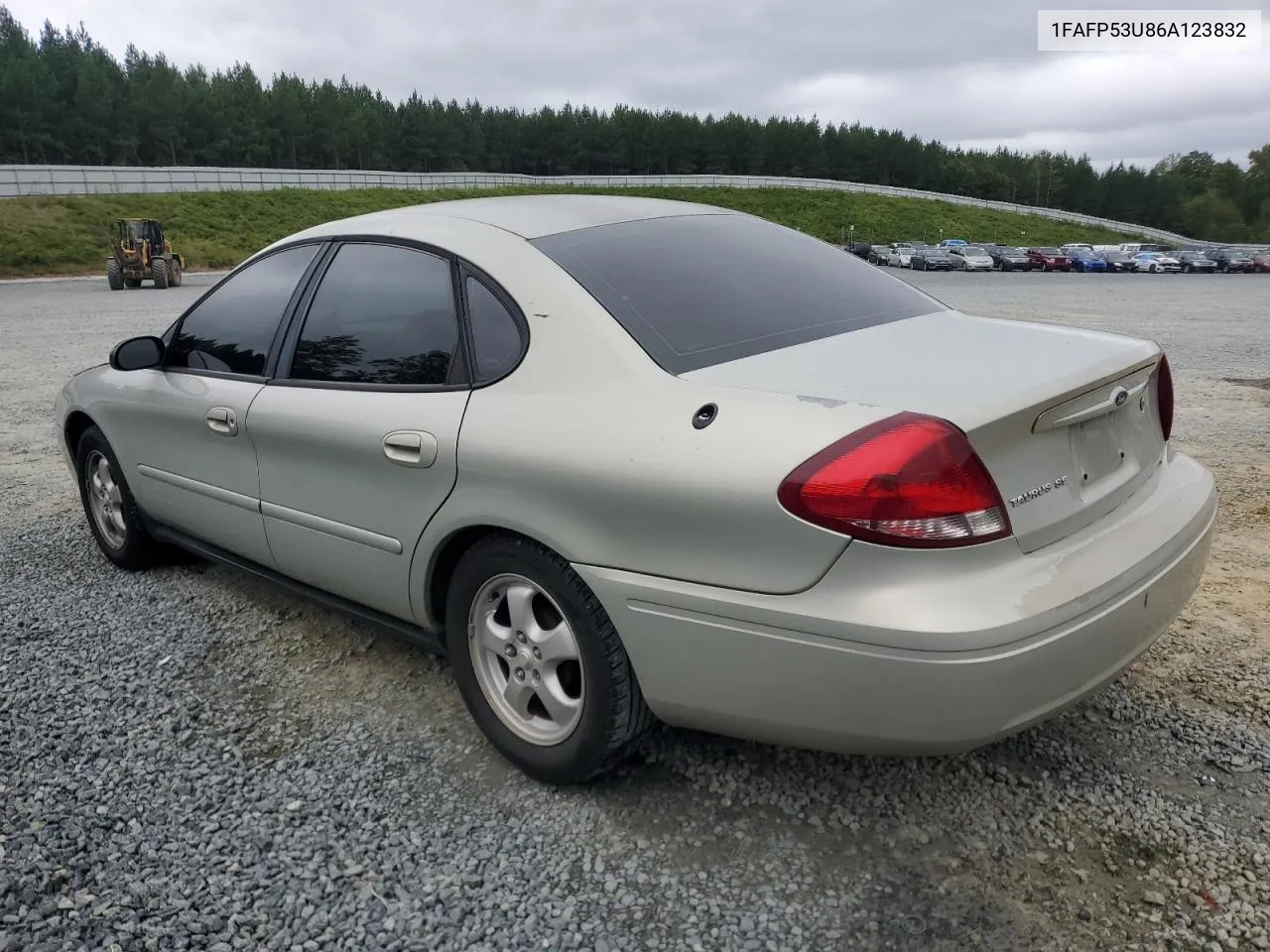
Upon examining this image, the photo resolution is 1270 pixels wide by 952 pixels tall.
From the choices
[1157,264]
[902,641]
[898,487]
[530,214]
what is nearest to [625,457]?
[898,487]

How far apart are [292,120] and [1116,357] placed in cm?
8315

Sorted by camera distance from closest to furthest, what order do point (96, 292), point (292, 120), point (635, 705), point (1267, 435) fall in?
1. point (635, 705)
2. point (1267, 435)
3. point (96, 292)
4. point (292, 120)

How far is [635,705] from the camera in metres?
2.43

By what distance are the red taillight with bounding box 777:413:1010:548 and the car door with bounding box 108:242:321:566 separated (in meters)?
2.17

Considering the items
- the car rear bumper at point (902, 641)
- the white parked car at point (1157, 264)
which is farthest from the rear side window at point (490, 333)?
the white parked car at point (1157, 264)

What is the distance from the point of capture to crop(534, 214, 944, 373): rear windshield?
2.49 meters

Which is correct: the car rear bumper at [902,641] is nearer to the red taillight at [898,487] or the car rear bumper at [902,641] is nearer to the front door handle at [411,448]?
the red taillight at [898,487]

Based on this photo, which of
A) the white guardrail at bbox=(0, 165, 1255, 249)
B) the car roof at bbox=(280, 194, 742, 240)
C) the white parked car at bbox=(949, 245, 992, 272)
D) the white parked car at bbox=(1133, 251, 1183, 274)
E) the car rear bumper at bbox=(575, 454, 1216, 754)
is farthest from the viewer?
the white guardrail at bbox=(0, 165, 1255, 249)

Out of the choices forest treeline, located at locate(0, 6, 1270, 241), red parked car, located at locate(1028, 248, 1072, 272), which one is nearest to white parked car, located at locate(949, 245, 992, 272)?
red parked car, located at locate(1028, 248, 1072, 272)

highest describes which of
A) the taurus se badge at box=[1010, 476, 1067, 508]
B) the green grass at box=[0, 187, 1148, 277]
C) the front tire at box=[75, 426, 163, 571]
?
the green grass at box=[0, 187, 1148, 277]

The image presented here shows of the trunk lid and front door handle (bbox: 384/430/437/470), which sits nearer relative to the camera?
the trunk lid

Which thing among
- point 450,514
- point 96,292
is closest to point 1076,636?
point 450,514

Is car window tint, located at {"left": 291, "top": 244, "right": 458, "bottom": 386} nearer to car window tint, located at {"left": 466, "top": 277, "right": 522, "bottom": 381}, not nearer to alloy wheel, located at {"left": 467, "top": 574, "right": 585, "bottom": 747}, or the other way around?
car window tint, located at {"left": 466, "top": 277, "right": 522, "bottom": 381}

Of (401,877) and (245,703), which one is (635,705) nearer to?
(401,877)
